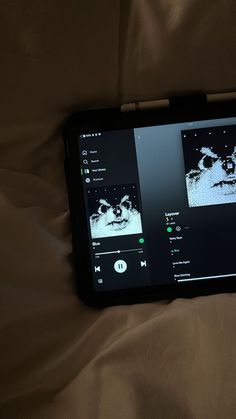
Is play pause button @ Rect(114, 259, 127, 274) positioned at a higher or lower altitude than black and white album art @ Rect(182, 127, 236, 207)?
lower

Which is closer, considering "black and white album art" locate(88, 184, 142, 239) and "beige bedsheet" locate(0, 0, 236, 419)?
"beige bedsheet" locate(0, 0, 236, 419)

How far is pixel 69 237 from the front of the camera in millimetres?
666

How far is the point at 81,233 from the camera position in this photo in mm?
641

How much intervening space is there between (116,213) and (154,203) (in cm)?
5

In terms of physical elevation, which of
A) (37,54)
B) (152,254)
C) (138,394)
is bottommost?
(138,394)

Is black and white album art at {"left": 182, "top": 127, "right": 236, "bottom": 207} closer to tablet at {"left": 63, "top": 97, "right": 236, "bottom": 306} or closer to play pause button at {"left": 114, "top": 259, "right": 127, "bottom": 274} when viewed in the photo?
tablet at {"left": 63, "top": 97, "right": 236, "bottom": 306}

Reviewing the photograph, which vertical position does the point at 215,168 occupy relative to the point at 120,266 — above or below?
above

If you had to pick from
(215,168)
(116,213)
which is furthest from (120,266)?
(215,168)

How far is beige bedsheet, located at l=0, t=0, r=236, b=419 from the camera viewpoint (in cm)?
53

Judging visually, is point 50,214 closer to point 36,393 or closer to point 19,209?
point 19,209

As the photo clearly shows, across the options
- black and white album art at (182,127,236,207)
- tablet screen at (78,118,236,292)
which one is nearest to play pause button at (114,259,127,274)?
tablet screen at (78,118,236,292)

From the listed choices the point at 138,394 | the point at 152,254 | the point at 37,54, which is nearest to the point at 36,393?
the point at 138,394

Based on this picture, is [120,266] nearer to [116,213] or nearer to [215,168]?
[116,213]

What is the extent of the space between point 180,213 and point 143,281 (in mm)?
96
